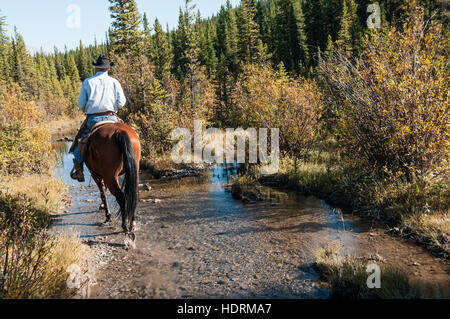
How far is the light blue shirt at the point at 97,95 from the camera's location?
6.37m

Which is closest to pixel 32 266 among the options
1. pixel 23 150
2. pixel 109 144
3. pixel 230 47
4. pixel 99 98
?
pixel 109 144

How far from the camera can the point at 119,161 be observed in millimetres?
5945

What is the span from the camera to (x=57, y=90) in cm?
7212

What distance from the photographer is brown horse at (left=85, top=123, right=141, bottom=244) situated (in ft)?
19.0

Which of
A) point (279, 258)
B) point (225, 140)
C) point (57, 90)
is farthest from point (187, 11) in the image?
point (57, 90)

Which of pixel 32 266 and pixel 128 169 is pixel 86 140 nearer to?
pixel 128 169

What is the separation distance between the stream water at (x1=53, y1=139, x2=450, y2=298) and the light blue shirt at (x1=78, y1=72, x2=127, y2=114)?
2.72 m

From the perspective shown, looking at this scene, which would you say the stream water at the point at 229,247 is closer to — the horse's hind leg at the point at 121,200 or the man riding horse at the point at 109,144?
the horse's hind leg at the point at 121,200

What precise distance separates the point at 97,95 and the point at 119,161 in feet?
5.18

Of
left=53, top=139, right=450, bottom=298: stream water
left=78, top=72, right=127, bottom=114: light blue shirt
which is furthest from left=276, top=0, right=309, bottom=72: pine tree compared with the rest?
left=78, top=72, right=127, bottom=114: light blue shirt

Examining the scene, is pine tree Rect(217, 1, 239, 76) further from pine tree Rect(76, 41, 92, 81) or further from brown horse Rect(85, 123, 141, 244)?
pine tree Rect(76, 41, 92, 81)

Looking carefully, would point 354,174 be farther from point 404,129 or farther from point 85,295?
point 85,295

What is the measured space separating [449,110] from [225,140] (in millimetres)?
13293

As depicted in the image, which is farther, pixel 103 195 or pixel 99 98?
pixel 103 195
